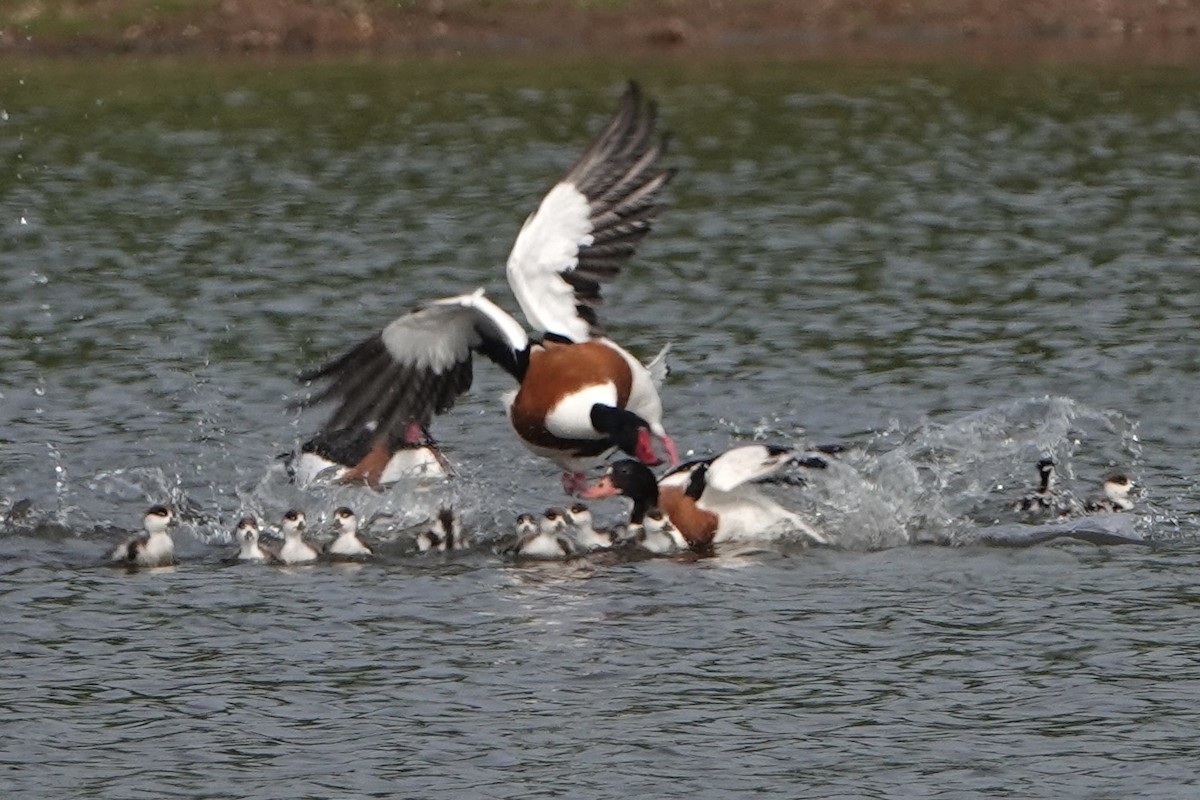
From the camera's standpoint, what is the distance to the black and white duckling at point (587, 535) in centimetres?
1378

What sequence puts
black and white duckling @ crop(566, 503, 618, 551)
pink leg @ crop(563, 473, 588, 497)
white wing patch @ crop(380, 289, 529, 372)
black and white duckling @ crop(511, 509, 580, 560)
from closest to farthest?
white wing patch @ crop(380, 289, 529, 372), black and white duckling @ crop(511, 509, 580, 560), black and white duckling @ crop(566, 503, 618, 551), pink leg @ crop(563, 473, 588, 497)

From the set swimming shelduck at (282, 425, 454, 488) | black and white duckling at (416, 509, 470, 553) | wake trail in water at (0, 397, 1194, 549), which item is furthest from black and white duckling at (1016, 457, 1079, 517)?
swimming shelduck at (282, 425, 454, 488)

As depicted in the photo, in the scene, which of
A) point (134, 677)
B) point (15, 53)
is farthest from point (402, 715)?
point (15, 53)

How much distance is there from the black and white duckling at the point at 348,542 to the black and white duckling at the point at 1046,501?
4056mm

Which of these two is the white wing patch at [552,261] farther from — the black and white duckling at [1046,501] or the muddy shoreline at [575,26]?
the muddy shoreline at [575,26]

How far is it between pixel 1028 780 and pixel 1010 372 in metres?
8.82

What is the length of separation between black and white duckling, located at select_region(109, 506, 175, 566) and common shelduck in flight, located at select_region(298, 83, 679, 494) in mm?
1061

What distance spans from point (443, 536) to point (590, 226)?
2.16 meters

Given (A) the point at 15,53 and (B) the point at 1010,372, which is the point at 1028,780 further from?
(A) the point at 15,53

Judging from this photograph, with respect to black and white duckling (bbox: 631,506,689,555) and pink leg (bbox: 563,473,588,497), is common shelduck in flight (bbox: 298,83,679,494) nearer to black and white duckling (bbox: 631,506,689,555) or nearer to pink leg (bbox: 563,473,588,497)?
pink leg (bbox: 563,473,588,497)

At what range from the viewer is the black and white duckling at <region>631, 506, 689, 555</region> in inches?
538

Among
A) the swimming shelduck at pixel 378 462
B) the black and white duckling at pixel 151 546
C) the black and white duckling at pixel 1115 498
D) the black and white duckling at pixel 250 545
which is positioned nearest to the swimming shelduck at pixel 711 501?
the swimming shelduck at pixel 378 462

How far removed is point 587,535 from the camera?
1385 centimetres

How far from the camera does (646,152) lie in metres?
14.3
